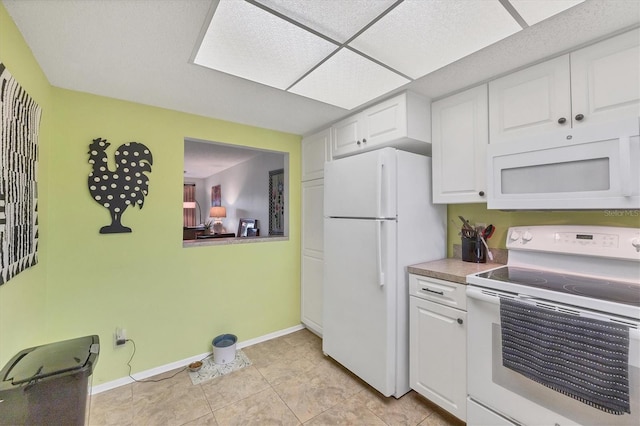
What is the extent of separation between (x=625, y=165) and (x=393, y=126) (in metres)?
1.22

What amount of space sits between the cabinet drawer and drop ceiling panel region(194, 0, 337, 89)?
1.50m

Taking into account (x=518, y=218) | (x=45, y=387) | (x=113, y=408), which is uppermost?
(x=518, y=218)

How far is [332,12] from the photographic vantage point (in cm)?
116

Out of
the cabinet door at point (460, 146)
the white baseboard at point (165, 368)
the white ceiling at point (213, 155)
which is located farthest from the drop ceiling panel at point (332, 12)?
the white ceiling at point (213, 155)

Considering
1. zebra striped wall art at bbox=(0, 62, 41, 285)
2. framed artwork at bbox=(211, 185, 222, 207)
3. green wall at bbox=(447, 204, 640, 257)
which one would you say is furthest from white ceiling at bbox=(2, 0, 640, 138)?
framed artwork at bbox=(211, 185, 222, 207)

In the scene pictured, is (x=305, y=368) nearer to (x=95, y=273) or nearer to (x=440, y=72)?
(x=95, y=273)

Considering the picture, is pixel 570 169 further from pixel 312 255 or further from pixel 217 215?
pixel 217 215

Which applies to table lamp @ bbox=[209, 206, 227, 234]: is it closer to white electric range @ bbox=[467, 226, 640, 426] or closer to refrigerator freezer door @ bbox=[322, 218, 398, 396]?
refrigerator freezer door @ bbox=[322, 218, 398, 396]

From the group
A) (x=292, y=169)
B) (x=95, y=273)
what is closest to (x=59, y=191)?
(x=95, y=273)

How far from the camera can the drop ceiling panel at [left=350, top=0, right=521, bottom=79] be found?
3.76 ft

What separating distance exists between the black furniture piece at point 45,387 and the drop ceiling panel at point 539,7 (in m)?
2.42

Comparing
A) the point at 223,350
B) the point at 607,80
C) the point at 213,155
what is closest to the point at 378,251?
the point at 607,80

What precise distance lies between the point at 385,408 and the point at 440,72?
2.21 meters

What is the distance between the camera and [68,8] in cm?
118
